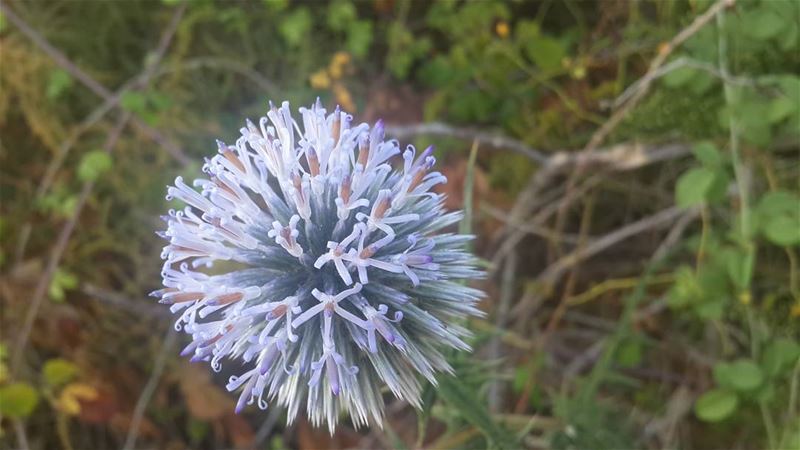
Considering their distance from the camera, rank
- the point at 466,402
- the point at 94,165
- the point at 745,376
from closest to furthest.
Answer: the point at 466,402 < the point at 745,376 < the point at 94,165

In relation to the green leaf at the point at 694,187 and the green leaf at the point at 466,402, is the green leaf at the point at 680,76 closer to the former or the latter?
the green leaf at the point at 694,187

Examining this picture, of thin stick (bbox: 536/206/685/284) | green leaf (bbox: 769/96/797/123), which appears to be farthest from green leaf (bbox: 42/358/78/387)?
green leaf (bbox: 769/96/797/123)

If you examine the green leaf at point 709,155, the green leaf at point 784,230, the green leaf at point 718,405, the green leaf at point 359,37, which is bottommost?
the green leaf at point 718,405

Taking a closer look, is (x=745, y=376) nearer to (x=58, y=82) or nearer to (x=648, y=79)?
(x=648, y=79)

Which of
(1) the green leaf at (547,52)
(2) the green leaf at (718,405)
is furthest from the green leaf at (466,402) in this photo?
(1) the green leaf at (547,52)

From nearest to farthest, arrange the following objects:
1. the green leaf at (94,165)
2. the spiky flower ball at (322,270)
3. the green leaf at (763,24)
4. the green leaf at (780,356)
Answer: the spiky flower ball at (322,270) < the green leaf at (763,24) < the green leaf at (780,356) < the green leaf at (94,165)

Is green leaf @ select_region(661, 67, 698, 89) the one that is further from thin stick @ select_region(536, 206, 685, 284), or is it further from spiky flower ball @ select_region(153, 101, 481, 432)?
spiky flower ball @ select_region(153, 101, 481, 432)

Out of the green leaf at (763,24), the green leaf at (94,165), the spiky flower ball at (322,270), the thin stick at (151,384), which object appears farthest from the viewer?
the thin stick at (151,384)

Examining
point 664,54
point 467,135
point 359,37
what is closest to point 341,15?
point 359,37
